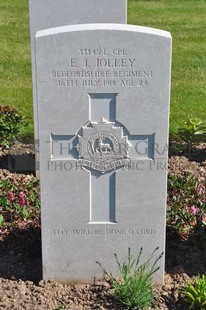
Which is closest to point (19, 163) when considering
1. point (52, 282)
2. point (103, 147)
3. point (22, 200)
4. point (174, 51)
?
point (22, 200)

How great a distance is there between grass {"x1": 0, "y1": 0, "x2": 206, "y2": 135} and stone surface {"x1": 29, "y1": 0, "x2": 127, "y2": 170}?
1.99m

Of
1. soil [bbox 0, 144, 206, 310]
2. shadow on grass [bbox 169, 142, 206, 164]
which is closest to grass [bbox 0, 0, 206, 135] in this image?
shadow on grass [bbox 169, 142, 206, 164]

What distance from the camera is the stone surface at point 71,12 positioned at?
19.0ft

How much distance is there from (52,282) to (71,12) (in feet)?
8.56

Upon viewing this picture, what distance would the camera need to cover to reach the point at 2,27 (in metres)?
13.5

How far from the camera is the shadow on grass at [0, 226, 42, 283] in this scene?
476 centimetres

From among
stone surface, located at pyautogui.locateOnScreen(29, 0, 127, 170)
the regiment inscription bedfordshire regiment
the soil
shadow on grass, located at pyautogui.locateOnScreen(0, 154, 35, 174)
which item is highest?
stone surface, located at pyautogui.locateOnScreen(29, 0, 127, 170)

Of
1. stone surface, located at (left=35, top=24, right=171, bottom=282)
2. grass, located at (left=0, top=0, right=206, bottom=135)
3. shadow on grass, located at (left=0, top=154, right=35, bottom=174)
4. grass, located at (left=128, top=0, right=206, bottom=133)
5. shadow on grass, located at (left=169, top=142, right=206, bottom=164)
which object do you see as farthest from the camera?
grass, located at (left=0, top=0, right=206, bottom=135)

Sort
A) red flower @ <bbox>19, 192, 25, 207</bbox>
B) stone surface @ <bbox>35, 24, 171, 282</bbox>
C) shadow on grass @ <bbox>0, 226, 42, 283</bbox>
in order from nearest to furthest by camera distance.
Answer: stone surface @ <bbox>35, 24, 171, 282</bbox>, shadow on grass @ <bbox>0, 226, 42, 283</bbox>, red flower @ <bbox>19, 192, 25, 207</bbox>

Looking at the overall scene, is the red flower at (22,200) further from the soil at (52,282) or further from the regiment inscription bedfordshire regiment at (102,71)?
the regiment inscription bedfordshire regiment at (102,71)

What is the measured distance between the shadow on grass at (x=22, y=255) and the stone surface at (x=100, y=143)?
0.26 m

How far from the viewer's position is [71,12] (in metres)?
5.87

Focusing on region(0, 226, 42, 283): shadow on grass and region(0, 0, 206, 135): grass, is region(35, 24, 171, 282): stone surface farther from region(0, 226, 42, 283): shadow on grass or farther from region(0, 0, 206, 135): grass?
region(0, 0, 206, 135): grass

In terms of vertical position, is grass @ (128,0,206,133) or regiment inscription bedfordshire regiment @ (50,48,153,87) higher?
grass @ (128,0,206,133)
